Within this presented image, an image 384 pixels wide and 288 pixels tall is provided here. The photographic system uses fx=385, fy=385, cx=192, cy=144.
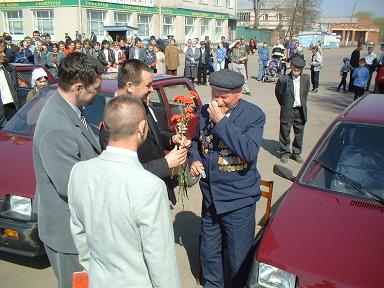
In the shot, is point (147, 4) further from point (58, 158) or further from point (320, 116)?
point (58, 158)

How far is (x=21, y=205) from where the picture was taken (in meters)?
3.68

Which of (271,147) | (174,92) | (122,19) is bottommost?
(271,147)

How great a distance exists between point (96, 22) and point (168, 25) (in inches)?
418

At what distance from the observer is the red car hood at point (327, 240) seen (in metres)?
2.41

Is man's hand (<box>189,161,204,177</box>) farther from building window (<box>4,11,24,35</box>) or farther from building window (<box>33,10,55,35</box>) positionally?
building window (<box>4,11,24,35</box>)

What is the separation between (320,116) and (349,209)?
29.6 feet

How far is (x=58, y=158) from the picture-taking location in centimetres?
223

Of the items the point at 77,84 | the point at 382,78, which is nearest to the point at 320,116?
the point at 382,78

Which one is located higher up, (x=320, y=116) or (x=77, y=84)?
(x=77, y=84)

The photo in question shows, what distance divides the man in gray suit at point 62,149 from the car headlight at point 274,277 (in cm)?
124

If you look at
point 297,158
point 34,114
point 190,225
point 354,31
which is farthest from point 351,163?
point 354,31

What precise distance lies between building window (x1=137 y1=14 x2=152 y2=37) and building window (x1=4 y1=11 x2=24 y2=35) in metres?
10.7

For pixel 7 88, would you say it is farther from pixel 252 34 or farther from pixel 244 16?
pixel 244 16

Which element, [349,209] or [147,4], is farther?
[147,4]
